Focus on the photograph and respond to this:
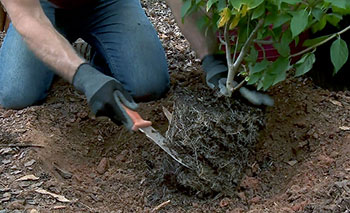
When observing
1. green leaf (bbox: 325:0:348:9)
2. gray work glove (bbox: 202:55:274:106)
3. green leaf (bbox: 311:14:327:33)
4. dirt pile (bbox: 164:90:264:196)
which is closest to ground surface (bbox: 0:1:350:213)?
dirt pile (bbox: 164:90:264:196)

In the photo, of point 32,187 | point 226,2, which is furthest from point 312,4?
point 32,187

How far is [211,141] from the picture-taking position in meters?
2.09

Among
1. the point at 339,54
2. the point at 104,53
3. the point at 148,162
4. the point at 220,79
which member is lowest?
the point at 148,162

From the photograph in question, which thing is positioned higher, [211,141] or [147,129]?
[147,129]

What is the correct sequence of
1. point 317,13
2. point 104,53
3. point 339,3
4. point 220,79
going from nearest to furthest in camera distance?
point 339,3
point 317,13
point 220,79
point 104,53

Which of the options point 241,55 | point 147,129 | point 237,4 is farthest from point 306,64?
point 147,129

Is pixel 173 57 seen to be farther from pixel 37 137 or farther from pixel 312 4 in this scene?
pixel 312 4

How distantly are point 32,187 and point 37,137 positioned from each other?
389mm

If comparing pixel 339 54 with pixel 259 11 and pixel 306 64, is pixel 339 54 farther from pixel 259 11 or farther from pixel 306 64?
pixel 259 11

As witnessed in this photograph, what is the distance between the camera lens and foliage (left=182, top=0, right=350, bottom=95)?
5.58 ft

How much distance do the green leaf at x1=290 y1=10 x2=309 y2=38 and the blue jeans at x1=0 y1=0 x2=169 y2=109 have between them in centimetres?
123

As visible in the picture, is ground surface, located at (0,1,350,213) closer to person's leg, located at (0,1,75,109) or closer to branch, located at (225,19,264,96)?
person's leg, located at (0,1,75,109)

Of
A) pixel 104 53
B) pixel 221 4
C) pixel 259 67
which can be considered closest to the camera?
pixel 221 4

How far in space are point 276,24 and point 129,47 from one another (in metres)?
1.21
